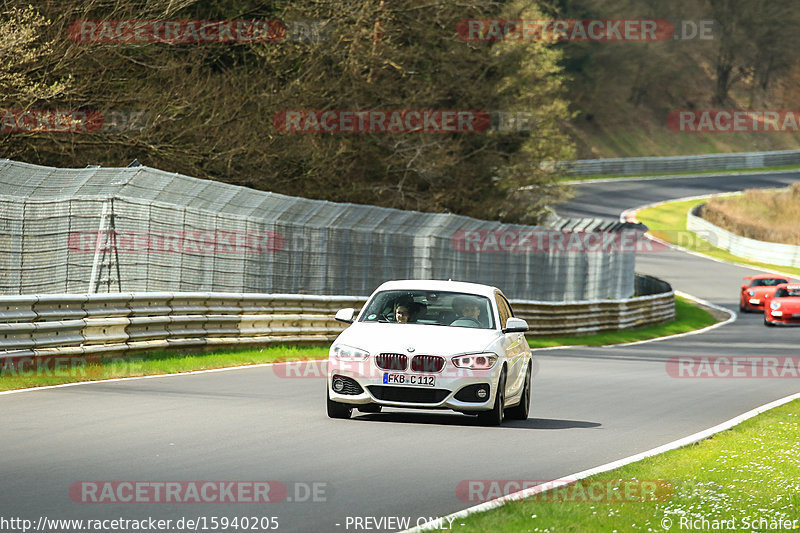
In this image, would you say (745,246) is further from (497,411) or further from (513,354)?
(497,411)

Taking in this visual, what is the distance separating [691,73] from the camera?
124 m

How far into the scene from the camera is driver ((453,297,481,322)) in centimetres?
1407

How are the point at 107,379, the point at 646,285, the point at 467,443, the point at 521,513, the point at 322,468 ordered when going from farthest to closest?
the point at 646,285, the point at 107,379, the point at 467,443, the point at 322,468, the point at 521,513

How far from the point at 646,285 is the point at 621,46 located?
54573 millimetres

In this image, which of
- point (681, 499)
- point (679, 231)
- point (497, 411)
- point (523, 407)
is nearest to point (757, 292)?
point (679, 231)

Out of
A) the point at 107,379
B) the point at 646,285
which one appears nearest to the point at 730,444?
the point at 107,379

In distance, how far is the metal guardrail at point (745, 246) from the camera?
2608 inches

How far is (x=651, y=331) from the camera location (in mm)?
39812

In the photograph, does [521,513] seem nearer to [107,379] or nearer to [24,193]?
[107,379]

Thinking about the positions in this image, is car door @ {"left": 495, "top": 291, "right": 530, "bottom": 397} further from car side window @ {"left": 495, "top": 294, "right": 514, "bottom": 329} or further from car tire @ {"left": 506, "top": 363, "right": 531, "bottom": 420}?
car tire @ {"left": 506, "top": 363, "right": 531, "bottom": 420}

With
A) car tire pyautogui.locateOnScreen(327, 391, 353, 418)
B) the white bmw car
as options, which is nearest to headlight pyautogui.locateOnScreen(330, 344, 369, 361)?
the white bmw car

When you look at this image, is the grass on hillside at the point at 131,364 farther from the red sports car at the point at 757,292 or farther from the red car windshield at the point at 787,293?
the red sports car at the point at 757,292

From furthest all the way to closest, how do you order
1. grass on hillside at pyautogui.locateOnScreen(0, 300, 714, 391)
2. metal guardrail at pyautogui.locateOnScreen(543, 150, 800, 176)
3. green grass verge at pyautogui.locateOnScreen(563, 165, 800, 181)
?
metal guardrail at pyautogui.locateOnScreen(543, 150, 800, 176) → green grass verge at pyautogui.locateOnScreen(563, 165, 800, 181) → grass on hillside at pyautogui.locateOnScreen(0, 300, 714, 391)

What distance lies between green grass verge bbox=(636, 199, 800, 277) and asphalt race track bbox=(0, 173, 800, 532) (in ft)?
158
